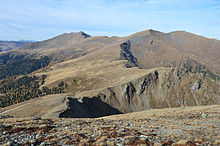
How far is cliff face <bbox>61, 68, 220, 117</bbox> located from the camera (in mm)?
114688

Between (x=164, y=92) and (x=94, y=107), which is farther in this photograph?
(x=164, y=92)

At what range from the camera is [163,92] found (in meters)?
125

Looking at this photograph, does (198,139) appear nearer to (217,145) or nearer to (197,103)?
(217,145)

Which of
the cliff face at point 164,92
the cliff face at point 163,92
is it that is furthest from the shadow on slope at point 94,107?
the cliff face at point 164,92

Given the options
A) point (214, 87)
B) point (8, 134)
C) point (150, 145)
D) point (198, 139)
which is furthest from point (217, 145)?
point (214, 87)

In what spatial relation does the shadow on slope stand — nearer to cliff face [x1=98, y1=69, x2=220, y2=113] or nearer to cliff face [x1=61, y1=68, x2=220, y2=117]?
cliff face [x1=61, y1=68, x2=220, y2=117]

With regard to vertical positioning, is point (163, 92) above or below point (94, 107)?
above

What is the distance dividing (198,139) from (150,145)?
22.9ft

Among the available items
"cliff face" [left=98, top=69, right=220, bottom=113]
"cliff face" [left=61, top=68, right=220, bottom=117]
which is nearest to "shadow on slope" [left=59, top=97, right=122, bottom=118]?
"cliff face" [left=61, top=68, right=220, bottom=117]

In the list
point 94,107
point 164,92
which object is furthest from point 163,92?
point 94,107

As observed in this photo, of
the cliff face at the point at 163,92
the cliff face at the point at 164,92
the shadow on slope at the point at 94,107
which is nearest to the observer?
the shadow on slope at the point at 94,107

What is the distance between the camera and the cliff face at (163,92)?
114688 millimetres

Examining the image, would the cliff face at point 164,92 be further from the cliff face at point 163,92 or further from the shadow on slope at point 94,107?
the shadow on slope at point 94,107

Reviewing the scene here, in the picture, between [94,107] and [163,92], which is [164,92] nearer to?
[163,92]
